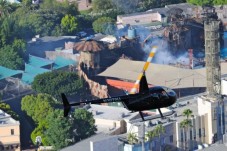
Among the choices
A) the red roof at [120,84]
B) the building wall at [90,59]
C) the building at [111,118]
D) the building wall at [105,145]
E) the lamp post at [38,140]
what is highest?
the building wall at [105,145]

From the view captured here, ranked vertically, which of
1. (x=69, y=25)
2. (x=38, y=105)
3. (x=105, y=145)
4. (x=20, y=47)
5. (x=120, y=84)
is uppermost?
(x=69, y=25)

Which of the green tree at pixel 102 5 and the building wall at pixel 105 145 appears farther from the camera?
the green tree at pixel 102 5

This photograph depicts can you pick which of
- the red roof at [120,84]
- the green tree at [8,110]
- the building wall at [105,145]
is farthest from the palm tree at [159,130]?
the red roof at [120,84]

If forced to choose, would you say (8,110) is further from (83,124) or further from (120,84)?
(120,84)

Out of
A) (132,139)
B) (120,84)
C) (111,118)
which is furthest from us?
(120,84)

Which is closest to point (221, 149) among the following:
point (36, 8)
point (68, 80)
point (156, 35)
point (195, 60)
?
point (68, 80)

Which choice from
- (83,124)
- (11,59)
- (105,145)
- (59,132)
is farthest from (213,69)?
(11,59)

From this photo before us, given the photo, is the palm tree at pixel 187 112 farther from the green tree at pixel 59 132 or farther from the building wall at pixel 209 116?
the green tree at pixel 59 132
